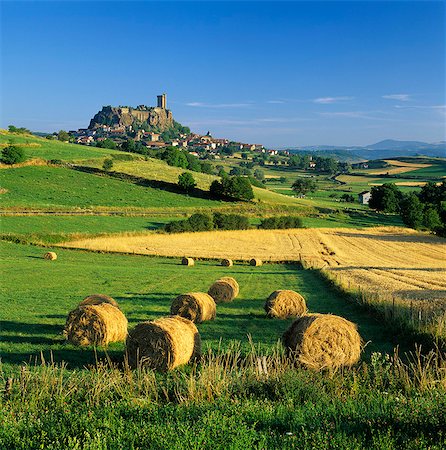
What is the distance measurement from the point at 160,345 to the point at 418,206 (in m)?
75.0

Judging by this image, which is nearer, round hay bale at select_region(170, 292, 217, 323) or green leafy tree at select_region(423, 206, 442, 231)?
round hay bale at select_region(170, 292, 217, 323)

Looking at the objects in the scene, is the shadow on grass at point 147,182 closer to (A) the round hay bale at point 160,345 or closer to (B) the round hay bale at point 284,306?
(B) the round hay bale at point 284,306

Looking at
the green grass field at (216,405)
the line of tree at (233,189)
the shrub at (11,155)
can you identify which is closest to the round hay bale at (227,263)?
the green grass field at (216,405)

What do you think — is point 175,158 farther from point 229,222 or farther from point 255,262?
point 255,262

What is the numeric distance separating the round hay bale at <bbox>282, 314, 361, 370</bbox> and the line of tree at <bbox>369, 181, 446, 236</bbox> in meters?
66.3

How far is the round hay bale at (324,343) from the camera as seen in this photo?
39.5ft

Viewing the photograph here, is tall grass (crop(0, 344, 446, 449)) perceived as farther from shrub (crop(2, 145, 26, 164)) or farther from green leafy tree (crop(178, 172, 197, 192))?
shrub (crop(2, 145, 26, 164))

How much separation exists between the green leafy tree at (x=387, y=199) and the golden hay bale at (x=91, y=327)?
9047cm

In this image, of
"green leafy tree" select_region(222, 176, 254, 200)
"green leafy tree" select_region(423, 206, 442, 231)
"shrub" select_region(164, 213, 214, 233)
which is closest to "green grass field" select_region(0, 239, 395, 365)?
"shrub" select_region(164, 213, 214, 233)

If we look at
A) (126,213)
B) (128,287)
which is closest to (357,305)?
(128,287)

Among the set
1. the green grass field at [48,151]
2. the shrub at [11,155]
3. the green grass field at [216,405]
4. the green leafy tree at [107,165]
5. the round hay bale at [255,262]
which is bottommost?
the round hay bale at [255,262]

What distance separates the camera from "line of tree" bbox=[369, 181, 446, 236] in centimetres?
7675

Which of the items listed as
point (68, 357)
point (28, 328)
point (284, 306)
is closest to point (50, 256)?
point (28, 328)

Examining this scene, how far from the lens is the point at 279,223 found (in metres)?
69.7
